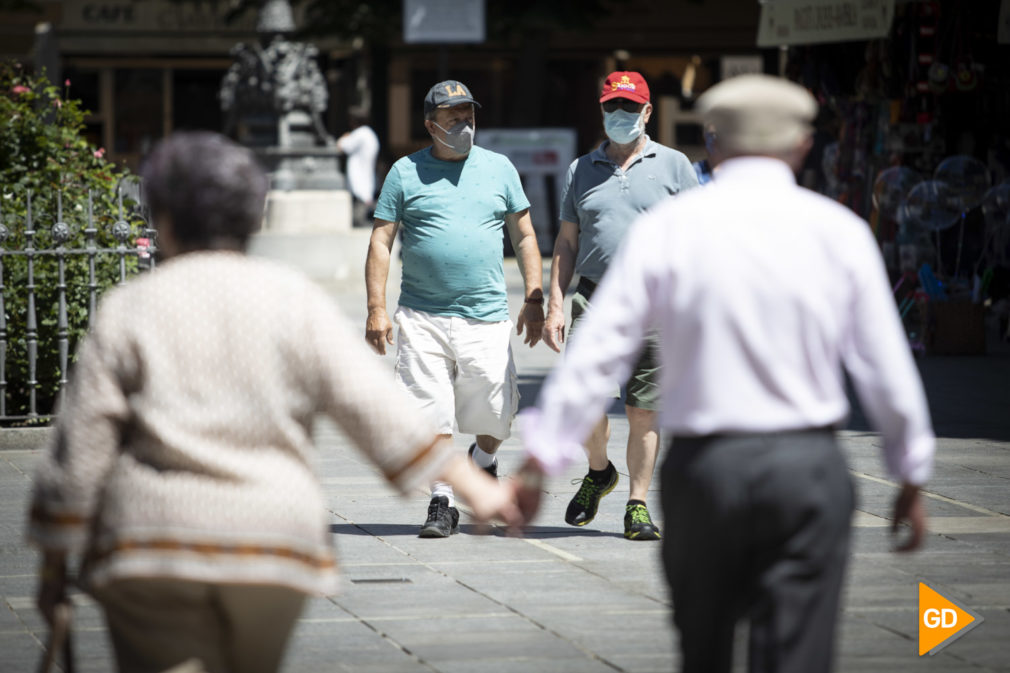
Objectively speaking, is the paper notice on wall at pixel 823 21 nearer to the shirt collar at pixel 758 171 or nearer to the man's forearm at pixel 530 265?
the man's forearm at pixel 530 265

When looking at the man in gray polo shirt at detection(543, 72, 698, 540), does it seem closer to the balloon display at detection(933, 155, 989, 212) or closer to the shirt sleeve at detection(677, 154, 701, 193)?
the shirt sleeve at detection(677, 154, 701, 193)

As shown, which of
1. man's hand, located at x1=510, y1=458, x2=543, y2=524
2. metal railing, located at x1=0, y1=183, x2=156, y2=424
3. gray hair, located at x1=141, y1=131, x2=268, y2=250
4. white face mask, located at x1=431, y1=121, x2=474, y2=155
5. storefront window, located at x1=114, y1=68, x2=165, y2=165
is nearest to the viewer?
gray hair, located at x1=141, y1=131, x2=268, y2=250

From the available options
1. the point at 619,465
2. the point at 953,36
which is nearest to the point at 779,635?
the point at 619,465

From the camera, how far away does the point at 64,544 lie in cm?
309

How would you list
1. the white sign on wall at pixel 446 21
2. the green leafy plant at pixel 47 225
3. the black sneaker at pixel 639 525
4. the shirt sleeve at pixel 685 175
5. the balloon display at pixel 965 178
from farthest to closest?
the white sign on wall at pixel 446 21 < the balloon display at pixel 965 178 < the green leafy plant at pixel 47 225 < the shirt sleeve at pixel 685 175 < the black sneaker at pixel 639 525

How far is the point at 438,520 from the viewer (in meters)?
6.99

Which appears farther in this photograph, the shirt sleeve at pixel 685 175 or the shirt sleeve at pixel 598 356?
the shirt sleeve at pixel 685 175

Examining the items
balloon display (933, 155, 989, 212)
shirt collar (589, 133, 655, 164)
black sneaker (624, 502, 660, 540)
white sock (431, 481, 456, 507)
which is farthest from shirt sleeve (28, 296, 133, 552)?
balloon display (933, 155, 989, 212)

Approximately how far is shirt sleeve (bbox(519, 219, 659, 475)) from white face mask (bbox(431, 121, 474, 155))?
3.56 metres

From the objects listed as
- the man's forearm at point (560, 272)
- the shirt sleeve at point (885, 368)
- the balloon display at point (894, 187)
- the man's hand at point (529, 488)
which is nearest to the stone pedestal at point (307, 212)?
the balloon display at point (894, 187)

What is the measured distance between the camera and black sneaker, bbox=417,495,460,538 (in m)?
6.98

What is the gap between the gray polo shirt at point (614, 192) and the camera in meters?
7.03

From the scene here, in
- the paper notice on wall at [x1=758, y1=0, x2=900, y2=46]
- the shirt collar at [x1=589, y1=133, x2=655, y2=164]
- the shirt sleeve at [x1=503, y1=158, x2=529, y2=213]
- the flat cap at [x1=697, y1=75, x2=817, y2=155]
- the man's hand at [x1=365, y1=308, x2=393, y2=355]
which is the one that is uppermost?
the paper notice on wall at [x1=758, y1=0, x2=900, y2=46]

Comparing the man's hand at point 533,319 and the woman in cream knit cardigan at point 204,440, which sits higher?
the woman in cream knit cardigan at point 204,440
